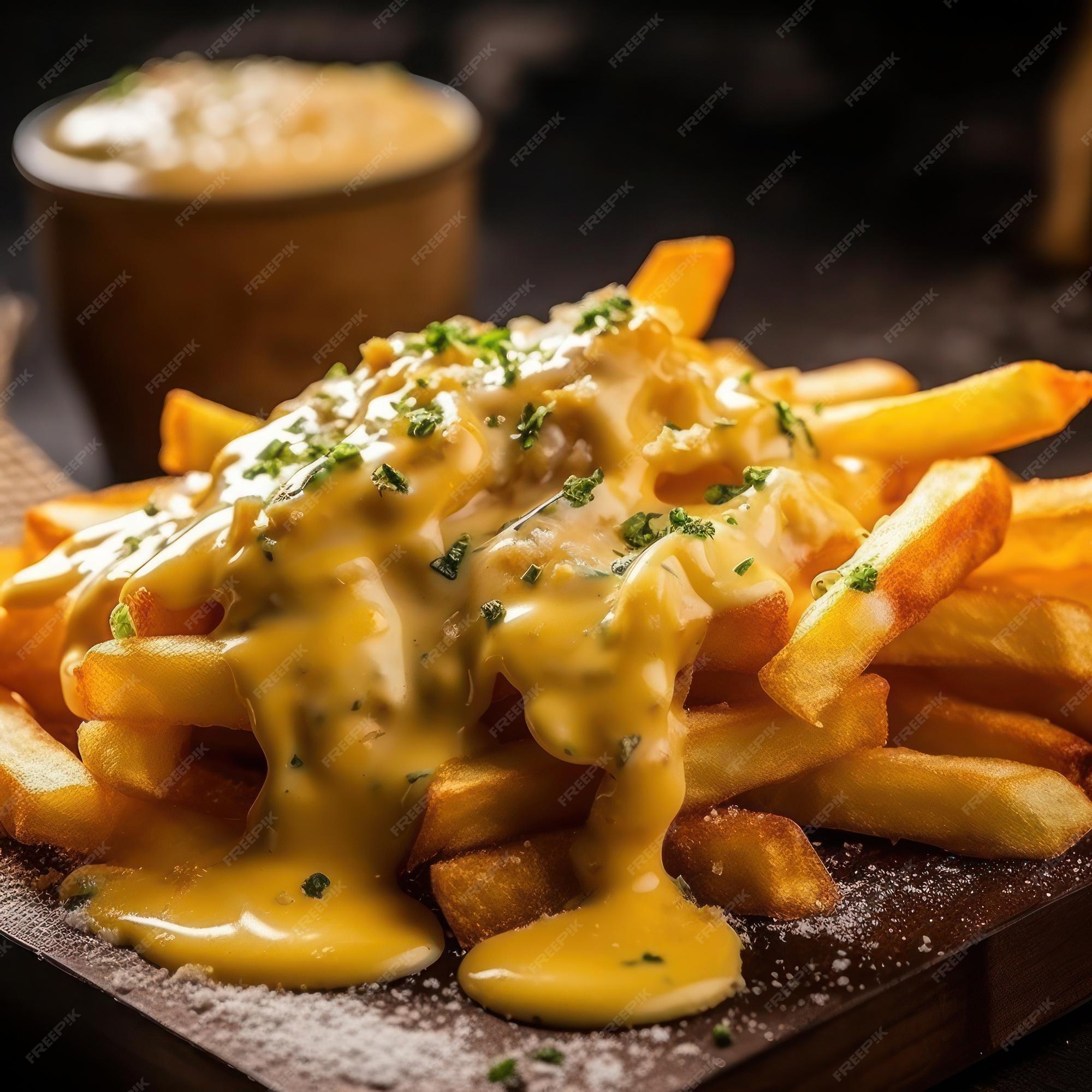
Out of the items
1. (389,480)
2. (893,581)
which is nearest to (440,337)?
(389,480)

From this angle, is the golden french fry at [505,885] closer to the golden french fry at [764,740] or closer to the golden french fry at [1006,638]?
the golden french fry at [764,740]

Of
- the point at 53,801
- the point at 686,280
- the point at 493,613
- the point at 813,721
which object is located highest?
the point at 686,280

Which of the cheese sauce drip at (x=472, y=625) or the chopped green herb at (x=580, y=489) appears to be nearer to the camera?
the cheese sauce drip at (x=472, y=625)

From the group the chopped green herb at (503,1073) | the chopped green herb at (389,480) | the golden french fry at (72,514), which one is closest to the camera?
the chopped green herb at (503,1073)

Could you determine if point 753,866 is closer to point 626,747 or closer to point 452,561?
point 626,747

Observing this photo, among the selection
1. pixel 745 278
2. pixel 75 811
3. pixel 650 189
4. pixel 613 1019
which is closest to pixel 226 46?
pixel 650 189

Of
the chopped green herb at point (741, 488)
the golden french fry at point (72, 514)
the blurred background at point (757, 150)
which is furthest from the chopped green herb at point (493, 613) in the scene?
the blurred background at point (757, 150)

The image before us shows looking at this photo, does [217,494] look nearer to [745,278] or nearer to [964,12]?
[745,278]
